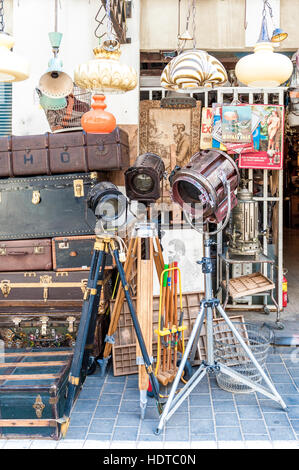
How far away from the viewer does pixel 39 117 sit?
549 cm

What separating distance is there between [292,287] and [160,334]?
3856 mm

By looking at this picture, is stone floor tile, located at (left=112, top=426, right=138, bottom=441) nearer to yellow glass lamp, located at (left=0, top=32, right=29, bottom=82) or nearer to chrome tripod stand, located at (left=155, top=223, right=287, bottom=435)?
chrome tripod stand, located at (left=155, top=223, right=287, bottom=435)

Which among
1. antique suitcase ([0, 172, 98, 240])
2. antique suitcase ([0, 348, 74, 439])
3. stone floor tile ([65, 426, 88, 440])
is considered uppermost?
antique suitcase ([0, 172, 98, 240])

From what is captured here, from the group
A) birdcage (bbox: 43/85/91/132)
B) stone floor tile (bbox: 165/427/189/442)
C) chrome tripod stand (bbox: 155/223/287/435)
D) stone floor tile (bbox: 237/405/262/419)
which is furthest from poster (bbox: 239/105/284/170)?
stone floor tile (bbox: 165/427/189/442)

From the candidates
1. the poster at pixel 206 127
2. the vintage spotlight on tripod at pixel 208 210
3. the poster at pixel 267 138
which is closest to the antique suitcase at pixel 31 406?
the vintage spotlight on tripod at pixel 208 210

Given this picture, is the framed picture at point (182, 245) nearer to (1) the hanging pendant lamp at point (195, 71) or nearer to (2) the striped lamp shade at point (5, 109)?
(1) the hanging pendant lamp at point (195, 71)

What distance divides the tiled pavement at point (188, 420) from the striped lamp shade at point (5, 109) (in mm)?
3136

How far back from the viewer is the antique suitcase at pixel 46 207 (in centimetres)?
466

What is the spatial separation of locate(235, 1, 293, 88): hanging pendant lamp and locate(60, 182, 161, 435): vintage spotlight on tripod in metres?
1.43

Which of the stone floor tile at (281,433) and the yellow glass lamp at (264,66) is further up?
the yellow glass lamp at (264,66)

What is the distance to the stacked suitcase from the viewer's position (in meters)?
4.64

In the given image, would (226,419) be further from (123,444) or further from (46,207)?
(46,207)

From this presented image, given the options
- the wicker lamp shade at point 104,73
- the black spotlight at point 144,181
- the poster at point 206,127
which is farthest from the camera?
the poster at point 206,127
